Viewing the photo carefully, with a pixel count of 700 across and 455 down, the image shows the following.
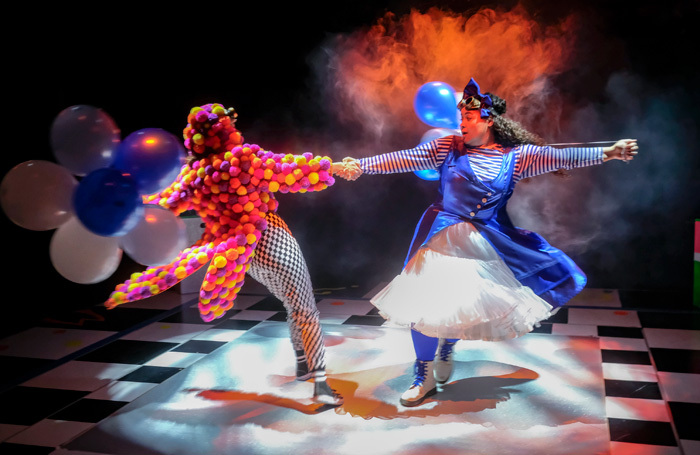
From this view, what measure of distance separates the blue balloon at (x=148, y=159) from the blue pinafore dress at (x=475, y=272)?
1047 millimetres

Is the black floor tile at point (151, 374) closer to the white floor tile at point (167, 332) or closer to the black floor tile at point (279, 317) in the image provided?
the white floor tile at point (167, 332)

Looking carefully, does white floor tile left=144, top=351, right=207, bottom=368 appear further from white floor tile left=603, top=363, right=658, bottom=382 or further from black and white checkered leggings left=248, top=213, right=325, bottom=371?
white floor tile left=603, top=363, right=658, bottom=382

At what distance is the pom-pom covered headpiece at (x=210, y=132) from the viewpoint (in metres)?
2.57

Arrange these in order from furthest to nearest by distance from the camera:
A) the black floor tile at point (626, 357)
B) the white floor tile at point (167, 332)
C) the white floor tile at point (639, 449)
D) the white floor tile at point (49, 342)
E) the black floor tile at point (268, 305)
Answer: the black floor tile at point (268, 305)
the white floor tile at point (167, 332)
the white floor tile at point (49, 342)
the black floor tile at point (626, 357)
the white floor tile at point (639, 449)

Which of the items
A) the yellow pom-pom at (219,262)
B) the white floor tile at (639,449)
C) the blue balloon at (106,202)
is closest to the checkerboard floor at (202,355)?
the white floor tile at (639,449)

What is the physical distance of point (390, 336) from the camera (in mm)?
3811

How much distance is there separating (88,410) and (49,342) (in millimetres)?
1212

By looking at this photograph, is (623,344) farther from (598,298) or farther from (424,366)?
(424,366)

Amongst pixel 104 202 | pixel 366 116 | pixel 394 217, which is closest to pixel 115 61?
pixel 366 116

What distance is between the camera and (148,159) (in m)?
2.21

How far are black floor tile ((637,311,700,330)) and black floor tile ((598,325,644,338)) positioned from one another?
13 centimetres

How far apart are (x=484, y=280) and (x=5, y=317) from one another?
3.13 meters

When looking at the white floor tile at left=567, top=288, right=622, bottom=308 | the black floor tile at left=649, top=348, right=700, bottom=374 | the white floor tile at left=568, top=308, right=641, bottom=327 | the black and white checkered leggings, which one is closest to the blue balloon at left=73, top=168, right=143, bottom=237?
the black and white checkered leggings

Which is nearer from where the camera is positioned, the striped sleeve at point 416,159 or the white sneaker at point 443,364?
the striped sleeve at point 416,159
